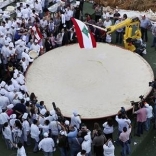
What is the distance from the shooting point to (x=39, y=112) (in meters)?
14.5

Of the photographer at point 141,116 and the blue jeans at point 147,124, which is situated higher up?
the photographer at point 141,116

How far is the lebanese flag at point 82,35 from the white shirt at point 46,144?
177 inches

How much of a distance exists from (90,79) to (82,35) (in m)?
2.03

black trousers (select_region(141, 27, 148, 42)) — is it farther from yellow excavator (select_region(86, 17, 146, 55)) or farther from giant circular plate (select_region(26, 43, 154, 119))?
giant circular plate (select_region(26, 43, 154, 119))

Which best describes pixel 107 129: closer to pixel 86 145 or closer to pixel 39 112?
pixel 86 145

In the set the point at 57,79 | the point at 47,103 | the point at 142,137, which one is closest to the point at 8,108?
the point at 47,103

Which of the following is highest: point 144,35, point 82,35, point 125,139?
point 82,35

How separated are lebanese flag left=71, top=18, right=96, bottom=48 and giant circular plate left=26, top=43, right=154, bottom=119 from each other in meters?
1.68

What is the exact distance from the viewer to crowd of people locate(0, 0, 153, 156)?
1326 cm

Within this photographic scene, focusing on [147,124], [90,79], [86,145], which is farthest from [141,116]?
[90,79]

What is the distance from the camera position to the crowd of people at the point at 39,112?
43.5ft

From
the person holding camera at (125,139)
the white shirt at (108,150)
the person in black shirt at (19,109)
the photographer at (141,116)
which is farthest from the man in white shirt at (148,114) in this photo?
the person in black shirt at (19,109)

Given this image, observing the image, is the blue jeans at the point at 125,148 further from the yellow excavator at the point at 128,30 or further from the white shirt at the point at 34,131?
the yellow excavator at the point at 128,30

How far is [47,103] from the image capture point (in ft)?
52.7
